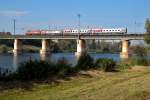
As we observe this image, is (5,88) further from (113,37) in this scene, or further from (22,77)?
(113,37)

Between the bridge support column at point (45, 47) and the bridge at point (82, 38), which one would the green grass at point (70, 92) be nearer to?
the bridge at point (82, 38)

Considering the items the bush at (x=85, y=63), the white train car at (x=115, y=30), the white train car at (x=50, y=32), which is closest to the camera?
the bush at (x=85, y=63)

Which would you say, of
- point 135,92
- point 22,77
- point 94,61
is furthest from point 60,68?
point 135,92

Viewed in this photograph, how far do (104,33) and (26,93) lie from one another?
11422 cm

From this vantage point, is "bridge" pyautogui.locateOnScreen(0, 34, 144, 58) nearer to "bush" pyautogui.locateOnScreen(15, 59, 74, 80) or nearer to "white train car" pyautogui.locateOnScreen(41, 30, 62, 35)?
"white train car" pyautogui.locateOnScreen(41, 30, 62, 35)

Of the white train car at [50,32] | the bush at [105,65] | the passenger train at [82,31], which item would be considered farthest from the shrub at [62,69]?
the white train car at [50,32]

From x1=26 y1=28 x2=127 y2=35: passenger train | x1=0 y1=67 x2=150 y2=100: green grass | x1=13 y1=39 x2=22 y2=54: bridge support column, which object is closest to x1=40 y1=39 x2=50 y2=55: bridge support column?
x1=26 y1=28 x2=127 y2=35: passenger train

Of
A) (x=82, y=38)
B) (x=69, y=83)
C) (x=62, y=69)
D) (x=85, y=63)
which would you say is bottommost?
(x=69, y=83)

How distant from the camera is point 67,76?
18844mm

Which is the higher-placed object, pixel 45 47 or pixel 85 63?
pixel 45 47

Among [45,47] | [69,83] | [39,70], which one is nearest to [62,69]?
[39,70]

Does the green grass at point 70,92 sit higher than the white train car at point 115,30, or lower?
lower

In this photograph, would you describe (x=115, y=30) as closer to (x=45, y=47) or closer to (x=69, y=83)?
(x=45, y=47)

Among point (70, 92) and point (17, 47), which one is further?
point (17, 47)
